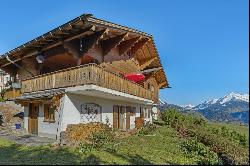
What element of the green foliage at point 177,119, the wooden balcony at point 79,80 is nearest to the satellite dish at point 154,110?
the green foliage at point 177,119

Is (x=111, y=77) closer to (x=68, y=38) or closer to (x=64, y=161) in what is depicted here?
(x=68, y=38)

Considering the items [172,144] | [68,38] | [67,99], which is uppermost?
[68,38]

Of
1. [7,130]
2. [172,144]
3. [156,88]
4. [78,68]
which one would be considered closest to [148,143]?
[172,144]

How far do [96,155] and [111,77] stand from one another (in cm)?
685

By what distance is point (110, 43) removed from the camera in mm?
23922

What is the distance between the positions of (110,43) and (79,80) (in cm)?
606

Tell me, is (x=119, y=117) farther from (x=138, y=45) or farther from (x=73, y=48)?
(x=73, y=48)

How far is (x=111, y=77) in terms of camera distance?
2042 cm

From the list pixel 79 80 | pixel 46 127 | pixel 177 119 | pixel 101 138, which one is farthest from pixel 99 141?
pixel 177 119

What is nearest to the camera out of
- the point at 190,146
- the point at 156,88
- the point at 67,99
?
the point at 190,146

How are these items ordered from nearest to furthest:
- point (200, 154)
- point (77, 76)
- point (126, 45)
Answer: point (200, 154) < point (77, 76) < point (126, 45)

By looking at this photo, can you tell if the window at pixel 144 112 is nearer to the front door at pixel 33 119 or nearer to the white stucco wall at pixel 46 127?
the front door at pixel 33 119

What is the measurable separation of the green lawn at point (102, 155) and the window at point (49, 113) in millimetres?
3272

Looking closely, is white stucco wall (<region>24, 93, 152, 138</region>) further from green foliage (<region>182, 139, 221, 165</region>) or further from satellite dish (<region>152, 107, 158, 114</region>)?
satellite dish (<region>152, 107, 158, 114</region>)
